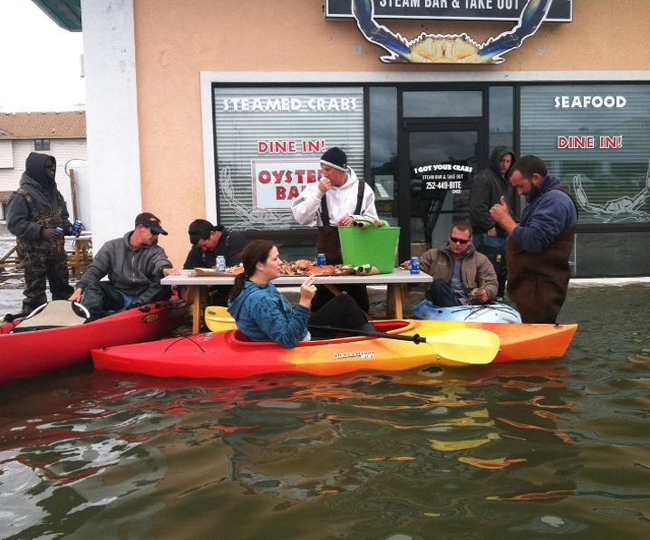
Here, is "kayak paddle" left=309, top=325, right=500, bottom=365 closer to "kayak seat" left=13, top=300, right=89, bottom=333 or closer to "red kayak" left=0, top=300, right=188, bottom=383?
"red kayak" left=0, top=300, right=188, bottom=383

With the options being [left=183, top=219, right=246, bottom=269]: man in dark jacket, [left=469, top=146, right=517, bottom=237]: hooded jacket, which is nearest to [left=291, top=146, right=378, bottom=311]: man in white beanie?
[left=183, top=219, right=246, bottom=269]: man in dark jacket

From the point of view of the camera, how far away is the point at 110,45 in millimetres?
9555

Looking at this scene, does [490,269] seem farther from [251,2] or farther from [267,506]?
[251,2]

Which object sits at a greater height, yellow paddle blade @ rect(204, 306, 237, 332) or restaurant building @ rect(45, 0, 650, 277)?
restaurant building @ rect(45, 0, 650, 277)

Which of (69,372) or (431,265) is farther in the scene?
(431,265)

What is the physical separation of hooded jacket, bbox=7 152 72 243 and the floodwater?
2.80 metres

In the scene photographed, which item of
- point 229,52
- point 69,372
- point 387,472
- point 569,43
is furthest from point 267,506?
point 569,43

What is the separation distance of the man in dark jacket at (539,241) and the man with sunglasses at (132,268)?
3461 millimetres

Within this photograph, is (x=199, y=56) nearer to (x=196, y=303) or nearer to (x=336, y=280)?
(x=196, y=303)

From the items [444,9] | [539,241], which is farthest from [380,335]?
[444,9]

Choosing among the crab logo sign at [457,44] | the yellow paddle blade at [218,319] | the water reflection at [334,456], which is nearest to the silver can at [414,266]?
the water reflection at [334,456]

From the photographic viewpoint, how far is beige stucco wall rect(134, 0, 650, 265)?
9.69 metres

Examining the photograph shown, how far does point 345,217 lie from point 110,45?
5.46 m

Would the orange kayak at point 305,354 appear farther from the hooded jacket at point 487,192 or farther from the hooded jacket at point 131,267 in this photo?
the hooded jacket at point 487,192
